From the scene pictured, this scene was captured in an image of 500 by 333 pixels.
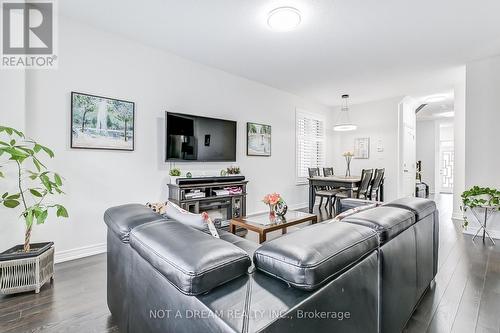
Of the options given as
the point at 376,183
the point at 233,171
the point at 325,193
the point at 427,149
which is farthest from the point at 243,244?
the point at 427,149

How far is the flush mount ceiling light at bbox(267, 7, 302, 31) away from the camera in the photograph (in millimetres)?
2483

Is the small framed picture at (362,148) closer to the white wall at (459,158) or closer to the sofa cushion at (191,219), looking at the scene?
the white wall at (459,158)

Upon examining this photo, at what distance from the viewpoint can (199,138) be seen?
3828mm

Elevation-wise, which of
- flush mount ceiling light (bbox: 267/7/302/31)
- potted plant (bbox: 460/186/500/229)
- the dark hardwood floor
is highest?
flush mount ceiling light (bbox: 267/7/302/31)

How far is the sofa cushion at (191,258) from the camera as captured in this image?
0.83 meters

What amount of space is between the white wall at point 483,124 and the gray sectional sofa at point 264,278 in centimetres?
344

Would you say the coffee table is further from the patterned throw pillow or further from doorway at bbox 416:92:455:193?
doorway at bbox 416:92:455:193

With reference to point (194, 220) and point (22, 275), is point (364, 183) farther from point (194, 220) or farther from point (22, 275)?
point (22, 275)

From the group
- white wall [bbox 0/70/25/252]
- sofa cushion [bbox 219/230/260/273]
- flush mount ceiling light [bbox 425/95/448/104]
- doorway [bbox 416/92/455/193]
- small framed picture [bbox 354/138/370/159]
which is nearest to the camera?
sofa cushion [bbox 219/230/260/273]

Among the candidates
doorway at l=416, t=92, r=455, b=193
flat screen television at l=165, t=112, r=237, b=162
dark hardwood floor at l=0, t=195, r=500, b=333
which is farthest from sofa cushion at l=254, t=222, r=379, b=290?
doorway at l=416, t=92, r=455, b=193

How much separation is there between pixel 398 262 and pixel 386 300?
24cm

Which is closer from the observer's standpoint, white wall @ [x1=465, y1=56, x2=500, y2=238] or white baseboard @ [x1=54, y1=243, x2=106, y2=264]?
white baseboard @ [x1=54, y1=243, x2=106, y2=264]

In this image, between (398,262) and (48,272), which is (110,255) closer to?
(48,272)

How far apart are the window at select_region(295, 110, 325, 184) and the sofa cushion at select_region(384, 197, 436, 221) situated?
381 centimetres
